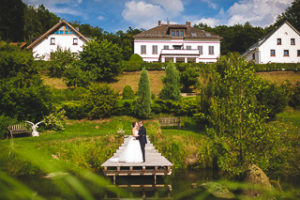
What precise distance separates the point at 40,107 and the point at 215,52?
132 ft

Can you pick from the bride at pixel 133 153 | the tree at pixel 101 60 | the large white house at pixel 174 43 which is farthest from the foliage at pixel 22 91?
the large white house at pixel 174 43

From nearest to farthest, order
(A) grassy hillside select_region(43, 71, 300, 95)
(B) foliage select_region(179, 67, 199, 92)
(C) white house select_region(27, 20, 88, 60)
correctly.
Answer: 1. (B) foliage select_region(179, 67, 199, 92)
2. (A) grassy hillside select_region(43, 71, 300, 95)
3. (C) white house select_region(27, 20, 88, 60)

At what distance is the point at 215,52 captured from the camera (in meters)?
48.8

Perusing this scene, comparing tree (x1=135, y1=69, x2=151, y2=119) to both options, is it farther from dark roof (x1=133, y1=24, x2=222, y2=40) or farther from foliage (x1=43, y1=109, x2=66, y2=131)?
dark roof (x1=133, y1=24, x2=222, y2=40)

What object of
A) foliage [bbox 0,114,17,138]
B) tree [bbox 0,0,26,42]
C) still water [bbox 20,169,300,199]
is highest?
tree [bbox 0,0,26,42]

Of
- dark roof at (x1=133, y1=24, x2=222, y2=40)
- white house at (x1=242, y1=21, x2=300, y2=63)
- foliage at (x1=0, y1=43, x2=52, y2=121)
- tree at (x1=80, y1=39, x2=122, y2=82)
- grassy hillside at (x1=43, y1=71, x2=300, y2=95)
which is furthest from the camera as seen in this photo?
dark roof at (x1=133, y1=24, x2=222, y2=40)

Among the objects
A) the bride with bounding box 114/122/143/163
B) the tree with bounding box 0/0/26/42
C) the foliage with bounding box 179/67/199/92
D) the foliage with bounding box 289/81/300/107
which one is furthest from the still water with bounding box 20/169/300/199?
the tree with bounding box 0/0/26/42

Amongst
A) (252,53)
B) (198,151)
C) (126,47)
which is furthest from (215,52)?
(198,151)

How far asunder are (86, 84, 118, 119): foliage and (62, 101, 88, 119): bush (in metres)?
0.53

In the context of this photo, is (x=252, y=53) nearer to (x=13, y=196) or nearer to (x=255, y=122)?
(x=255, y=122)

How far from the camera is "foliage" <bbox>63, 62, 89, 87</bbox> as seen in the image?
104 feet

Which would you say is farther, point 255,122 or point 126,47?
point 126,47

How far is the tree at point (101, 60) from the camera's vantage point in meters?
34.7

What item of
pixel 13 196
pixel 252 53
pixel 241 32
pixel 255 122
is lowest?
pixel 255 122
